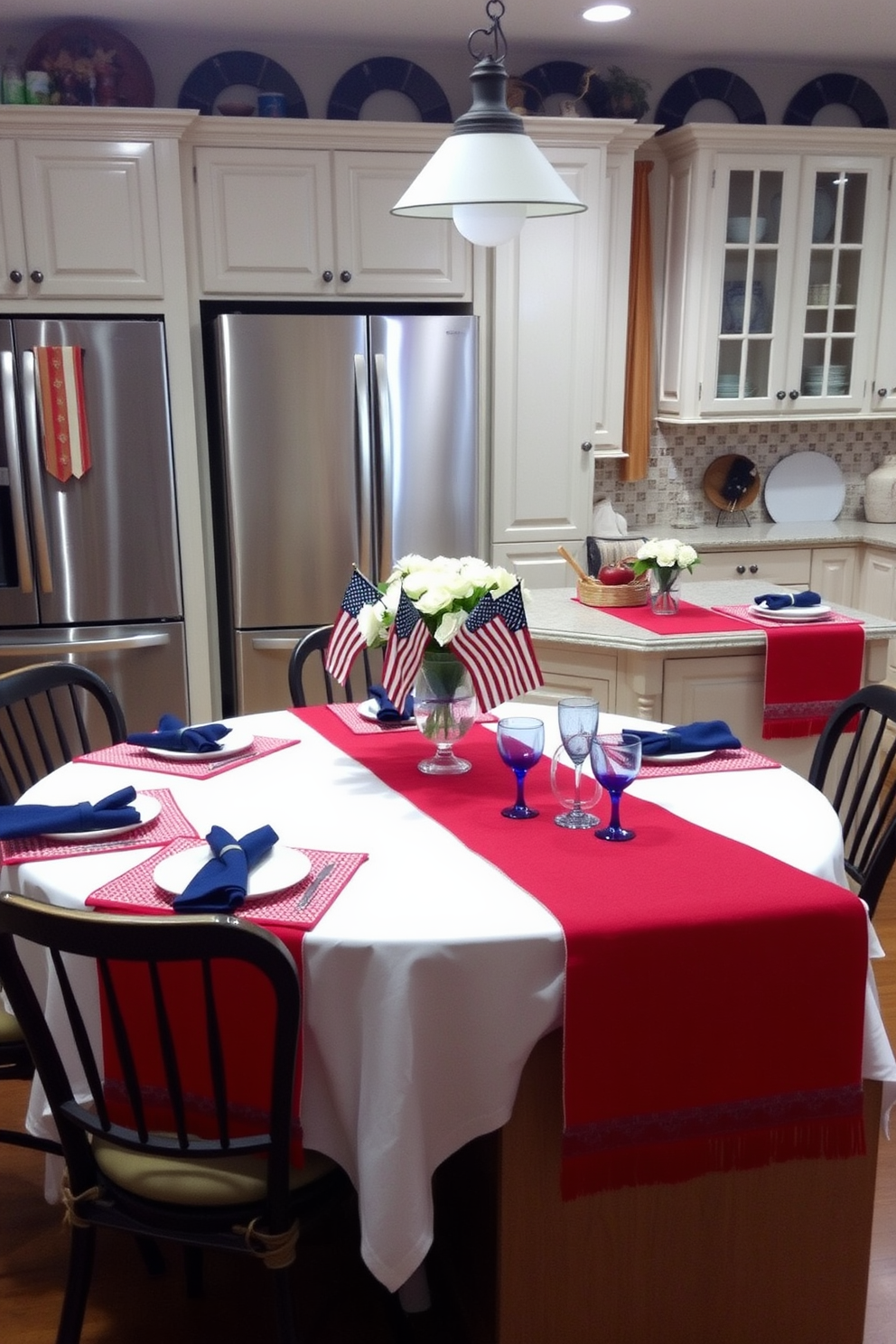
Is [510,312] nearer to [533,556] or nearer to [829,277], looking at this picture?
[533,556]

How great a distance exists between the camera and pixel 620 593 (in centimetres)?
323

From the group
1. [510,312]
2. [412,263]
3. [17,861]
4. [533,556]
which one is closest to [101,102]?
[412,263]

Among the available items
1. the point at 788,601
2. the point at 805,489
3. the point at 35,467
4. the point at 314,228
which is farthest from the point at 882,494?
the point at 35,467

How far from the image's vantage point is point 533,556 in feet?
14.2

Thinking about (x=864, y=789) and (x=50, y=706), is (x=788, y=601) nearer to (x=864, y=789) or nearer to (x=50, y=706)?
(x=864, y=789)

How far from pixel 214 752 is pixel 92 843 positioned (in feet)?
1.39

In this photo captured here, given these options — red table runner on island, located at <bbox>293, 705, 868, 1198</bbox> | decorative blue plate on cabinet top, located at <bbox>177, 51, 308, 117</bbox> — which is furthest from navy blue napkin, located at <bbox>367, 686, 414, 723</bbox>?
decorative blue plate on cabinet top, located at <bbox>177, 51, 308, 117</bbox>

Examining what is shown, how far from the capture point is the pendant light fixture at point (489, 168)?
1.94 metres

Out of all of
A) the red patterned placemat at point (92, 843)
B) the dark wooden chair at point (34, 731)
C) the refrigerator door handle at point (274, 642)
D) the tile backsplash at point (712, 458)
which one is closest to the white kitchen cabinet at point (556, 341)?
the tile backsplash at point (712, 458)

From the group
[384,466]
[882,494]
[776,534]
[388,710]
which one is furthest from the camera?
[882,494]

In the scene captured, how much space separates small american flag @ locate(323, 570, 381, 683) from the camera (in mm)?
2076

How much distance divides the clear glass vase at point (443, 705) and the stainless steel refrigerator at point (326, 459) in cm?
196

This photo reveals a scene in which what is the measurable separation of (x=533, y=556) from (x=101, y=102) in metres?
2.10

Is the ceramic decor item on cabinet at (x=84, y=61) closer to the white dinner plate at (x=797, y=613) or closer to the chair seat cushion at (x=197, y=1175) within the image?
the white dinner plate at (x=797, y=613)
